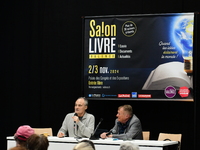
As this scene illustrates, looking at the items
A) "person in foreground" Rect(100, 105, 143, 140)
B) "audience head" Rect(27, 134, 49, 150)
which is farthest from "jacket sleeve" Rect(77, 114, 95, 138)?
"audience head" Rect(27, 134, 49, 150)

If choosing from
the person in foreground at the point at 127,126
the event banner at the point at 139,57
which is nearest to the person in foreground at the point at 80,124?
the person in foreground at the point at 127,126

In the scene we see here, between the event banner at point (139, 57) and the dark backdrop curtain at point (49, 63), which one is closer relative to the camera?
the event banner at point (139, 57)

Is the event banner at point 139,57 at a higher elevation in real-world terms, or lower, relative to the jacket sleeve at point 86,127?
higher

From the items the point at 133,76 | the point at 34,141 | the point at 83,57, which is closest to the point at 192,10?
the point at 133,76

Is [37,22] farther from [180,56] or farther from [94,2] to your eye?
[180,56]

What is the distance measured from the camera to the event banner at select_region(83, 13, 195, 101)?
6270 mm

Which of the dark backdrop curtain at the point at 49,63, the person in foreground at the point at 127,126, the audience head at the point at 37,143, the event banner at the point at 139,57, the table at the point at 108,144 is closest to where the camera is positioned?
the audience head at the point at 37,143

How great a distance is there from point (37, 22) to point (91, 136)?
111 inches

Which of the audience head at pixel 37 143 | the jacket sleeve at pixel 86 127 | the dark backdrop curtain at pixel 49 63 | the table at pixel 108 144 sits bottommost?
the table at pixel 108 144

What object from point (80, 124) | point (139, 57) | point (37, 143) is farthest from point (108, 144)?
point (37, 143)

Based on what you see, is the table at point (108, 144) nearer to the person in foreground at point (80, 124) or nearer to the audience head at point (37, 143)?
the person in foreground at point (80, 124)

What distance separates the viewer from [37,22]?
736cm

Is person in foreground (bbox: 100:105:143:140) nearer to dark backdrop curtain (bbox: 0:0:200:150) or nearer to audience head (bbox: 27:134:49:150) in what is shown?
dark backdrop curtain (bbox: 0:0:200:150)

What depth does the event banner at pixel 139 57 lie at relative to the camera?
6.27m
